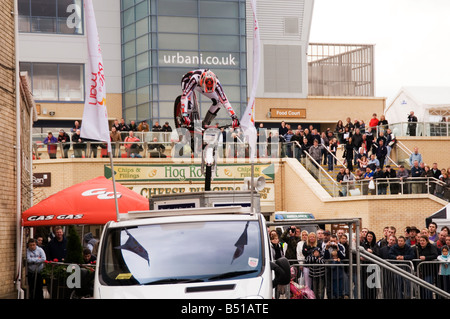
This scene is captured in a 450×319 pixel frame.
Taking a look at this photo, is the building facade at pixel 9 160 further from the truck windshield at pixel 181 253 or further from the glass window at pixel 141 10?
the glass window at pixel 141 10

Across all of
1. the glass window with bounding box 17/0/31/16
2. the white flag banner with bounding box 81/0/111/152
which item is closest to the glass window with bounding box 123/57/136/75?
the glass window with bounding box 17/0/31/16

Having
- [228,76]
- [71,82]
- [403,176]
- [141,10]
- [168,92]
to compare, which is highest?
[141,10]

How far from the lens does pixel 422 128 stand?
40281mm

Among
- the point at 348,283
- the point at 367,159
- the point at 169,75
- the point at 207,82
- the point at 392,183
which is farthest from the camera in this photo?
the point at 169,75

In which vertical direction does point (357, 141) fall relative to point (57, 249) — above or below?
above

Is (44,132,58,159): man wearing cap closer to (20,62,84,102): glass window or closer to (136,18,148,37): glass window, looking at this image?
(136,18,148,37): glass window

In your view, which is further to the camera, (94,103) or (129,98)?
(129,98)

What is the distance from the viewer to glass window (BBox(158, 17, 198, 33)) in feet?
170

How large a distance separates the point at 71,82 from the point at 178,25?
8139 millimetres

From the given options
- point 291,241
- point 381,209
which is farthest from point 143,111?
point 291,241

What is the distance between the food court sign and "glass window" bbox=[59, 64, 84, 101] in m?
17.9

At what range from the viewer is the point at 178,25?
5203 cm

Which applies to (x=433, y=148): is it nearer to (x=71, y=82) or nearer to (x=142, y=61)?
(x=142, y=61)
